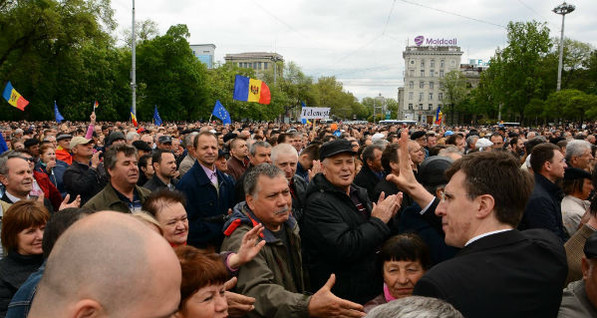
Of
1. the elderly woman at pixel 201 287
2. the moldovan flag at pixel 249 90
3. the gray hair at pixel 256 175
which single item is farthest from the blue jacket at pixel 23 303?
the moldovan flag at pixel 249 90

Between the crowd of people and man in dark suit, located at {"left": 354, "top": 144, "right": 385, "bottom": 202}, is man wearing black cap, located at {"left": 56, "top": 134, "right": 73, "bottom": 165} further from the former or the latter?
man in dark suit, located at {"left": 354, "top": 144, "right": 385, "bottom": 202}

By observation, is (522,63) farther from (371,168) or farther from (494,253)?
(494,253)

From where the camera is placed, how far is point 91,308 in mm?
1048

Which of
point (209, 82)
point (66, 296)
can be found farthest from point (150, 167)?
point (209, 82)

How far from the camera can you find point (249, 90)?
16234mm

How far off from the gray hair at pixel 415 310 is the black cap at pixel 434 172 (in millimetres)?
2378

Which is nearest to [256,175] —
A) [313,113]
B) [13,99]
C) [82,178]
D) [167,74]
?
[82,178]

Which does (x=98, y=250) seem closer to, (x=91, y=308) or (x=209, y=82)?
(x=91, y=308)

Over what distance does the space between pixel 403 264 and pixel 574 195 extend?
8.72 ft

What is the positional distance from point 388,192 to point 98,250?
4.01 m

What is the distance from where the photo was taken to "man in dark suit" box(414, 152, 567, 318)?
177 cm

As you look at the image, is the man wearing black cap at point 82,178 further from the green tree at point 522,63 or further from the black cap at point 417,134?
the green tree at point 522,63

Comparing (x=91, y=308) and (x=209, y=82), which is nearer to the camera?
(x=91, y=308)

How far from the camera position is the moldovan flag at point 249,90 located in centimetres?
1576
